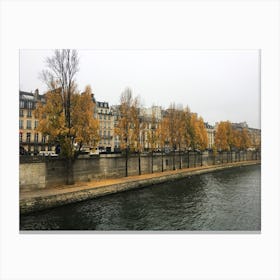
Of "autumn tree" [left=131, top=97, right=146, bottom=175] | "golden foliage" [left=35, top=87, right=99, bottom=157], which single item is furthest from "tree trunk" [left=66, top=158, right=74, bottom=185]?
"autumn tree" [left=131, top=97, right=146, bottom=175]

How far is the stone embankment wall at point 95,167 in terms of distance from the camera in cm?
887

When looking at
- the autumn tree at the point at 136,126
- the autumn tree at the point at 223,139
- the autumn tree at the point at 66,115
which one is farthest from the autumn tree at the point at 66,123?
the autumn tree at the point at 223,139

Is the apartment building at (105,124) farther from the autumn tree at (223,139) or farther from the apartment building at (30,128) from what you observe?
the autumn tree at (223,139)

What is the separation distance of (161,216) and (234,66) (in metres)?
5.83

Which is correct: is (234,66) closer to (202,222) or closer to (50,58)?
(202,222)

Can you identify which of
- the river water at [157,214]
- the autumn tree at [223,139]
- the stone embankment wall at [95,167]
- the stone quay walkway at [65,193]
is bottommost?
the river water at [157,214]

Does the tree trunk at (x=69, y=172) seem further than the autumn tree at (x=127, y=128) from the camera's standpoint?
No

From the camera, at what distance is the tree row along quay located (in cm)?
888

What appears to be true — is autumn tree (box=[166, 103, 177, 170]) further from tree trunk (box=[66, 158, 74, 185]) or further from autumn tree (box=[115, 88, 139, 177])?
tree trunk (box=[66, 158, 74, 185])

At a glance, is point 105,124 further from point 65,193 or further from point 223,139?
point 223,139

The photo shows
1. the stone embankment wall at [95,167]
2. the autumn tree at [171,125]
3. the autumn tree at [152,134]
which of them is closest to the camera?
the stone embankment wall at [95,167]

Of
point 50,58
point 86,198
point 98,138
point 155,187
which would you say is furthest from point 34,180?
point 155,187

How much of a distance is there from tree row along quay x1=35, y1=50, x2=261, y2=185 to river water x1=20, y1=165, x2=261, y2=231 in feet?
7.64

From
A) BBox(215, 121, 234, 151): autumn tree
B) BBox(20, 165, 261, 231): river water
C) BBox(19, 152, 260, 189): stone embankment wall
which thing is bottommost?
BBox(20, 165, 261, 231): river water
